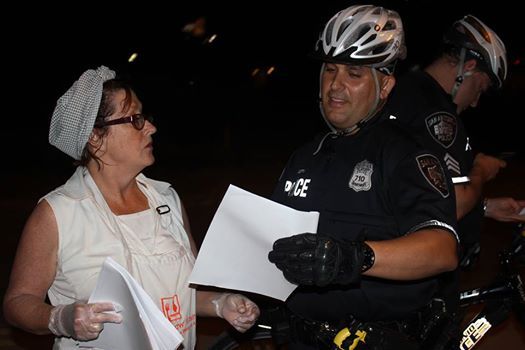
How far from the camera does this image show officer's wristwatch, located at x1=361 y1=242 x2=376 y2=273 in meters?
2.30

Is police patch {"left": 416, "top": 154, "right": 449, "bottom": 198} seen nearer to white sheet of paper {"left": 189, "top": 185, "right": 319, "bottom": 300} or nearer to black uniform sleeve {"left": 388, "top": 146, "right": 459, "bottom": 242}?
black uniform sleeve {"left": 388, "top": 146, "right": 459, "bottom": 242}

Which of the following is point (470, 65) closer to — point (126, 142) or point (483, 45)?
point (483, 45)

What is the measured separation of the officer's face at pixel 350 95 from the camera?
9.73 feet

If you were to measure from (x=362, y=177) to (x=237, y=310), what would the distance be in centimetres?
83

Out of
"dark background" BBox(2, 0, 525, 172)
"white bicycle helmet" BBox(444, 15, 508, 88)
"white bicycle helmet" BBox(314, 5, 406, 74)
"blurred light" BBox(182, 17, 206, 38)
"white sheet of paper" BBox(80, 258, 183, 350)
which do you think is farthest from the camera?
"blurred light" BBox(182, 17, 206, 38)

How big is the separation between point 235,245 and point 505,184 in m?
11.6

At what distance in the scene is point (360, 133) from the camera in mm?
2926

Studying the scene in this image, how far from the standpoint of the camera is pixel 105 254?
113 inches

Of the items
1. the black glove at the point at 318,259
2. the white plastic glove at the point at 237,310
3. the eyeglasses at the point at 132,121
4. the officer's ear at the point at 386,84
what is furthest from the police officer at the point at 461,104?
A: the black glove at the point at 318,259

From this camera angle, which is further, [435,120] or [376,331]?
[435,120]

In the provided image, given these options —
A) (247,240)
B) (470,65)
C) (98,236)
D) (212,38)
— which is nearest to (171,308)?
(98,236)

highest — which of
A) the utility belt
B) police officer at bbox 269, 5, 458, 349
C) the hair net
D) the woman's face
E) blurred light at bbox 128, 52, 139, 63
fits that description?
the hair net

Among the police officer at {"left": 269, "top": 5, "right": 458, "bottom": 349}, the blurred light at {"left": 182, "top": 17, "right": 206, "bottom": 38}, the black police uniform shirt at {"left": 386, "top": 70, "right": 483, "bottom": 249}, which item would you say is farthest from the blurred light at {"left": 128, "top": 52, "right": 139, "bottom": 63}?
the police officer at {"left": 269, "top": 5, "right": 458, "bottom": 349}

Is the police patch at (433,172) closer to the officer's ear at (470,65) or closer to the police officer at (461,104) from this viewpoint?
the police officer at (461,104)
